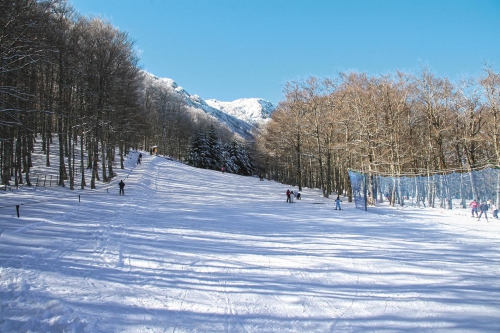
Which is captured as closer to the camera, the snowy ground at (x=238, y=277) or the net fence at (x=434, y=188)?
the snowy ground at (x=238, y=277)

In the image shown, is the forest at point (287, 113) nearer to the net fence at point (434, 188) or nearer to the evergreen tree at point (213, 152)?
the net fence at point (434, 188)

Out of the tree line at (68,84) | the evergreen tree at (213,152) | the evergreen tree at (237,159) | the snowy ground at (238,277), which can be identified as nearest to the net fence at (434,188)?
the snowy ground at (238,277)

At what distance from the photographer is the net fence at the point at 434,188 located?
14.9 metres

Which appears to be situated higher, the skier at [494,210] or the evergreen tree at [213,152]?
the evergreen tree at [213,152]

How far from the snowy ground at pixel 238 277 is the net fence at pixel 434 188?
5.32 meters

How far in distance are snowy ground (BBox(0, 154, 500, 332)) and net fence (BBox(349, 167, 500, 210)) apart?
532 cm

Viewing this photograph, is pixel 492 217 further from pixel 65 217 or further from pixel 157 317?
pixel 65 217

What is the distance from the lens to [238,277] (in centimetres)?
576

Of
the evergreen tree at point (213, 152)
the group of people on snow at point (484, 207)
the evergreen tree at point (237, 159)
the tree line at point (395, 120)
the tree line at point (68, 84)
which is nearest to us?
the tree line at point (68, 84)

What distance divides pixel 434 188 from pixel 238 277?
18.8 meters

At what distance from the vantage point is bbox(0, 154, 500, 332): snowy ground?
13.5 ft

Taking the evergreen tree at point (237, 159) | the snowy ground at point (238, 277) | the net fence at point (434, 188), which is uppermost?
the evergreen tree at point (237, 159)

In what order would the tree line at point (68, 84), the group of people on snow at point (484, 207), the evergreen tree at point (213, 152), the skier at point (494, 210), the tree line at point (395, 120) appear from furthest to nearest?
the evergreen tree at point (213, 152)
the tree line at point (395, 120)
the skier at point (494, 210)
the group of people on snow at point (484, 207)
the tree line at point (68, 84)

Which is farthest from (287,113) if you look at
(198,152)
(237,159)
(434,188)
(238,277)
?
(237,159)
